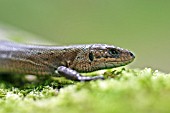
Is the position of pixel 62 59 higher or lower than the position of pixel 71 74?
higher

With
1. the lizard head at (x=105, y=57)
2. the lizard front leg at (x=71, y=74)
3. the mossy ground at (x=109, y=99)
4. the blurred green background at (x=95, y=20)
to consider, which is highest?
the blurred green background at (x=95, y=20)

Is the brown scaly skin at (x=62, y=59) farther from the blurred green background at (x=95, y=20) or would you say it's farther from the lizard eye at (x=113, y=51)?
the blurred green background at (x=95, y=20)

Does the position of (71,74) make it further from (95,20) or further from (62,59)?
(95,20)

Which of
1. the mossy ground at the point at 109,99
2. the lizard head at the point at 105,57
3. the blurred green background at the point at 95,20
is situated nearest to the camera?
the mossy ground at the point at 109,99

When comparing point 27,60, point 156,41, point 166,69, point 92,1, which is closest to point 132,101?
point 27,60

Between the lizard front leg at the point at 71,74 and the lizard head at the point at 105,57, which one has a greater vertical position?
the lizard head at the point at 105,57

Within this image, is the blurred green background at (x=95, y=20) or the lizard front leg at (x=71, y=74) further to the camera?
the blurred green background at (x=95, y=20)

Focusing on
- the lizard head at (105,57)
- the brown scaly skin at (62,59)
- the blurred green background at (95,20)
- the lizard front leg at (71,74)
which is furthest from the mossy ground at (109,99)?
the blurred green background at (95,20)

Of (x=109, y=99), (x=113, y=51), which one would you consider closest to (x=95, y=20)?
(x=113, y=51)
